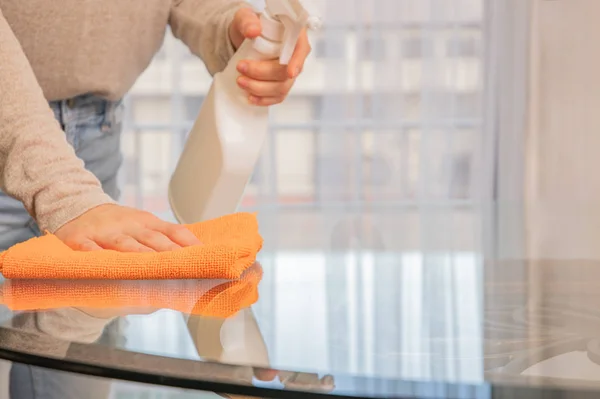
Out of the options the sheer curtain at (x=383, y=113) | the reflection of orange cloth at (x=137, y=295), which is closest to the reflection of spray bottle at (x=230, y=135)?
the reflection of orange cloth at (x=137, y=295)

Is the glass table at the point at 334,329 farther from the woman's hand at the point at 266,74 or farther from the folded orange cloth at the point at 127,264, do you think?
the woman's hand at the point at 266,74

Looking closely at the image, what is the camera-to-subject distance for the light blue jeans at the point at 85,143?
3.43ft

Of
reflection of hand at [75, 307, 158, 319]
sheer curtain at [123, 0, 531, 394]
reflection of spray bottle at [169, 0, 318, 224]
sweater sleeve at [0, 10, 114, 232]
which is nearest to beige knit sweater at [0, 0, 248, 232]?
sweater sleeve at [0, 10, 114, 232]

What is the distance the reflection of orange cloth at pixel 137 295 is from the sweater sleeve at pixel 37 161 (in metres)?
0.14

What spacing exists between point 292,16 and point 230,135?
0.45 ft

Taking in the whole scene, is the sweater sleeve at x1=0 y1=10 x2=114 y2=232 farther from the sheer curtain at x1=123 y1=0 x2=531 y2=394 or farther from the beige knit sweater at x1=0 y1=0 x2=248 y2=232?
the sheer curtain at x1=123 y1=0 x2=531 y2=394

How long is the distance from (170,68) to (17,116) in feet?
9.09

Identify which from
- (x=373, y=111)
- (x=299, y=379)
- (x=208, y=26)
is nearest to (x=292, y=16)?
(x=208, y=26)

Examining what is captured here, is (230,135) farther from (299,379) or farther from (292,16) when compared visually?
(299,379)

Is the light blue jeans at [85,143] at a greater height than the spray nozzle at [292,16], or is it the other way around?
the spray nozzle at [292,16]

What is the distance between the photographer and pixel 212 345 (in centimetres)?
43

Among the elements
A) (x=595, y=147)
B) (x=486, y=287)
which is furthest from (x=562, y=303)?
(x=595, y=147)

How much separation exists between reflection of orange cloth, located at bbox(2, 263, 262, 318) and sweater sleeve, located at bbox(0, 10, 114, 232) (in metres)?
0.14

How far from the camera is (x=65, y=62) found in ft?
3.67
